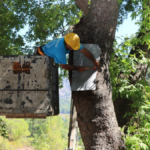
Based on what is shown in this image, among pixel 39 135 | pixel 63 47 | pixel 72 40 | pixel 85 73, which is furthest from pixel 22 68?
pixel 39 135

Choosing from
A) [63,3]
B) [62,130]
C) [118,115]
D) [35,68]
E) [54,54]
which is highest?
[63,3]

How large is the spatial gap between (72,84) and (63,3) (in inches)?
174

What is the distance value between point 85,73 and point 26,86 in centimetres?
92

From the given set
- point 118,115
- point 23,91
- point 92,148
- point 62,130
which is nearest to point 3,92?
point 23,91

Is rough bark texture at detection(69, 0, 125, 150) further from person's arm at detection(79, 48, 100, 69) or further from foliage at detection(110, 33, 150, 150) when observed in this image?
foliage at detection(110, 33, 150, 150)

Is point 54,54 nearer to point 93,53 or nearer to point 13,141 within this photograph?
point 93,53

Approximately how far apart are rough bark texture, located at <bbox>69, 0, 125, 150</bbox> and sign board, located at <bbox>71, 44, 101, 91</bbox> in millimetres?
149

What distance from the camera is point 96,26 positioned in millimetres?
3393

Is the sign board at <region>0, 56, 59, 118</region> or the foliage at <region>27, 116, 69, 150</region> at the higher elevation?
the sign board at <region>0, 56, 59, 118</region>

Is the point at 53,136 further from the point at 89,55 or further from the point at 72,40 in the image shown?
the point at 72,40

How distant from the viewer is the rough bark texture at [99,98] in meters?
3.25

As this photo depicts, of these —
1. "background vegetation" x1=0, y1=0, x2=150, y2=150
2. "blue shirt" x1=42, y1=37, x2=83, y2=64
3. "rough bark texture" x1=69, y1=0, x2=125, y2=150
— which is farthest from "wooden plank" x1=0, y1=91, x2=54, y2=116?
"background vegetation" x1=0, y1=0, x2=150, y2=150

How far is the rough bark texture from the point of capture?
10.6 feet

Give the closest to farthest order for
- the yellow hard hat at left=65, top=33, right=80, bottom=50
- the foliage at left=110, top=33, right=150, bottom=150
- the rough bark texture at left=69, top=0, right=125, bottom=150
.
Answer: the yellow hard hat at left=65, top=33, right=80, bottom=50 → the rough bark texture at left=69, top=0, right=125, bottom=150 → the foliage at left=110, top=33, right=150, bottom=150
